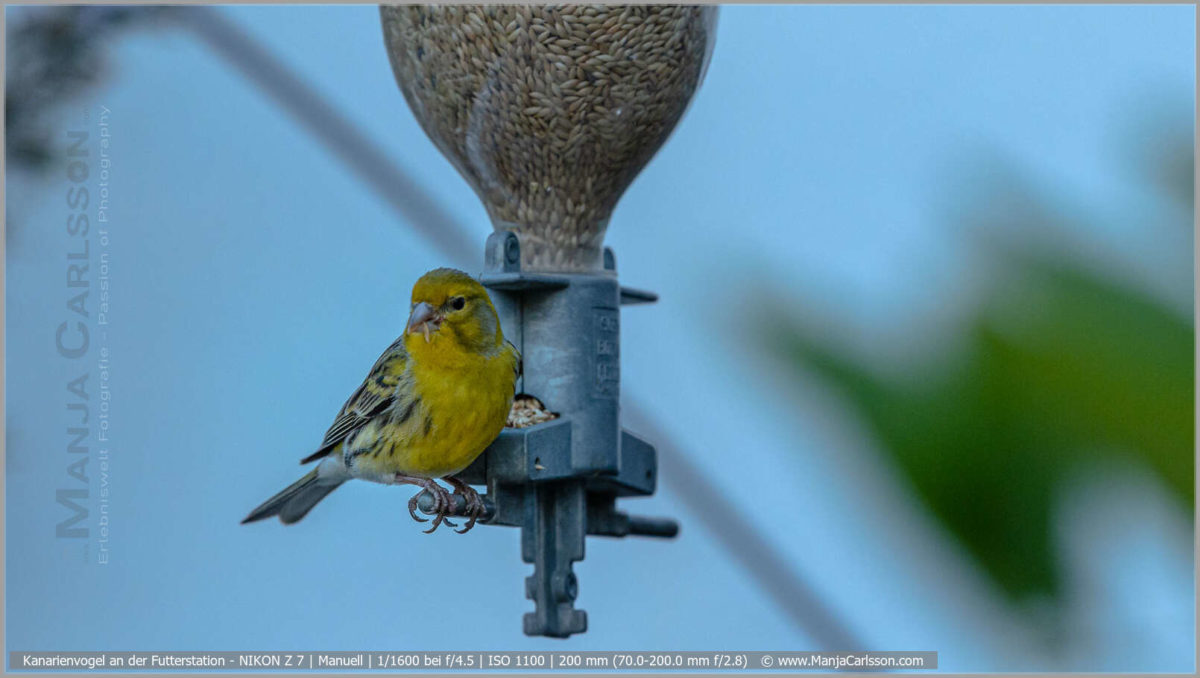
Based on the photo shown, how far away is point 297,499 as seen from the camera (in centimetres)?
291

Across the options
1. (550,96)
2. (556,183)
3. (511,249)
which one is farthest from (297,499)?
(550,96)

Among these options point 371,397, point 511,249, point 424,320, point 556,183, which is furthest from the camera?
point 556,183

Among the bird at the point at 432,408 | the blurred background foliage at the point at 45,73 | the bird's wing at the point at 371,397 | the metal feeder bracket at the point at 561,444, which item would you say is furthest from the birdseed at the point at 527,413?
the blurred background foliage at the point at 45,73

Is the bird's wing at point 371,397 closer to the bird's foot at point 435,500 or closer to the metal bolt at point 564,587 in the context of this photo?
the bird's foot at point 435,500

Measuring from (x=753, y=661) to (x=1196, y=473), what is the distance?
1208mm

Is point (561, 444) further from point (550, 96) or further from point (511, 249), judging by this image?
point (550, 96)

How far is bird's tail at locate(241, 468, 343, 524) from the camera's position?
286 cm

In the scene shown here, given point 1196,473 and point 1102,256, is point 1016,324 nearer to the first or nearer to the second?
point 1102,256

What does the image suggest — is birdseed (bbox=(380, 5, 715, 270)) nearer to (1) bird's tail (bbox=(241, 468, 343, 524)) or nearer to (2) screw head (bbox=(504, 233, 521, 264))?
(2) screw head (bbox=(504, 233, 521, 264))

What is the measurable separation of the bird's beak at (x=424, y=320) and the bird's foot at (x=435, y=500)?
296 mm

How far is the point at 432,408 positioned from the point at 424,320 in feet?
0.84

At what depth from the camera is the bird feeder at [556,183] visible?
2916 mm

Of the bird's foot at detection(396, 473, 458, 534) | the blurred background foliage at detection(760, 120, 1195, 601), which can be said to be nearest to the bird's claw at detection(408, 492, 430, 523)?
the bird's foot at detection(396, 473, 458, 534)

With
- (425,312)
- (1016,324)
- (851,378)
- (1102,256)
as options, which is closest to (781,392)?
(851,378)
